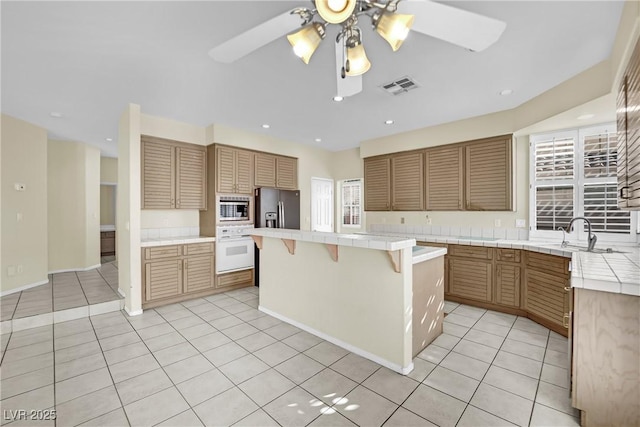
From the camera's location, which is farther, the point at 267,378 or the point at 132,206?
the point at 132,206

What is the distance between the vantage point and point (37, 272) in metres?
4.44

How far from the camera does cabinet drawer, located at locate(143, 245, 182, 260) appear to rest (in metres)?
3.74

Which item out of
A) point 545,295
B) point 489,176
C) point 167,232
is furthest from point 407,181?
point 167,232

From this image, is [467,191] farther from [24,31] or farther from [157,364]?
[24,31]

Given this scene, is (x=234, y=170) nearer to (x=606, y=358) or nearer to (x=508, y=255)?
(x=508, y=255)

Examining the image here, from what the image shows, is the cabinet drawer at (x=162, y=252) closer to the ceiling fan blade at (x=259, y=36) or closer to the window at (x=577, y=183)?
the ceiling fan blade at (x=259, y=36)

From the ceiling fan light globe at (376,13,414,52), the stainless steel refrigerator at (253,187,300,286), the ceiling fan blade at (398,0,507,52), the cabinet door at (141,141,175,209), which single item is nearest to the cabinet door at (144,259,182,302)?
the cabinet door at (141,141,175,209)

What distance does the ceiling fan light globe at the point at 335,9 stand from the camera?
1.23m

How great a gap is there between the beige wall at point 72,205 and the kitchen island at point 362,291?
4644 mm

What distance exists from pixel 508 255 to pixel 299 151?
159 inches

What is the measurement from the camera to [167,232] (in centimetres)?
438

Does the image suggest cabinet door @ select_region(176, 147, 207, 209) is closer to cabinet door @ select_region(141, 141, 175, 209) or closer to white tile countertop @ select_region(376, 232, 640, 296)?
cabinet door @ select_region(141, 141, 175, 209)

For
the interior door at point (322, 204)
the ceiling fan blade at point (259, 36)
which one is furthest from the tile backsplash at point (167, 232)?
the ceiling fan blade at point (259, 36)

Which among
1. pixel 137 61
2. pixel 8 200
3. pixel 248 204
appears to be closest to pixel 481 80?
pixel 137 61
